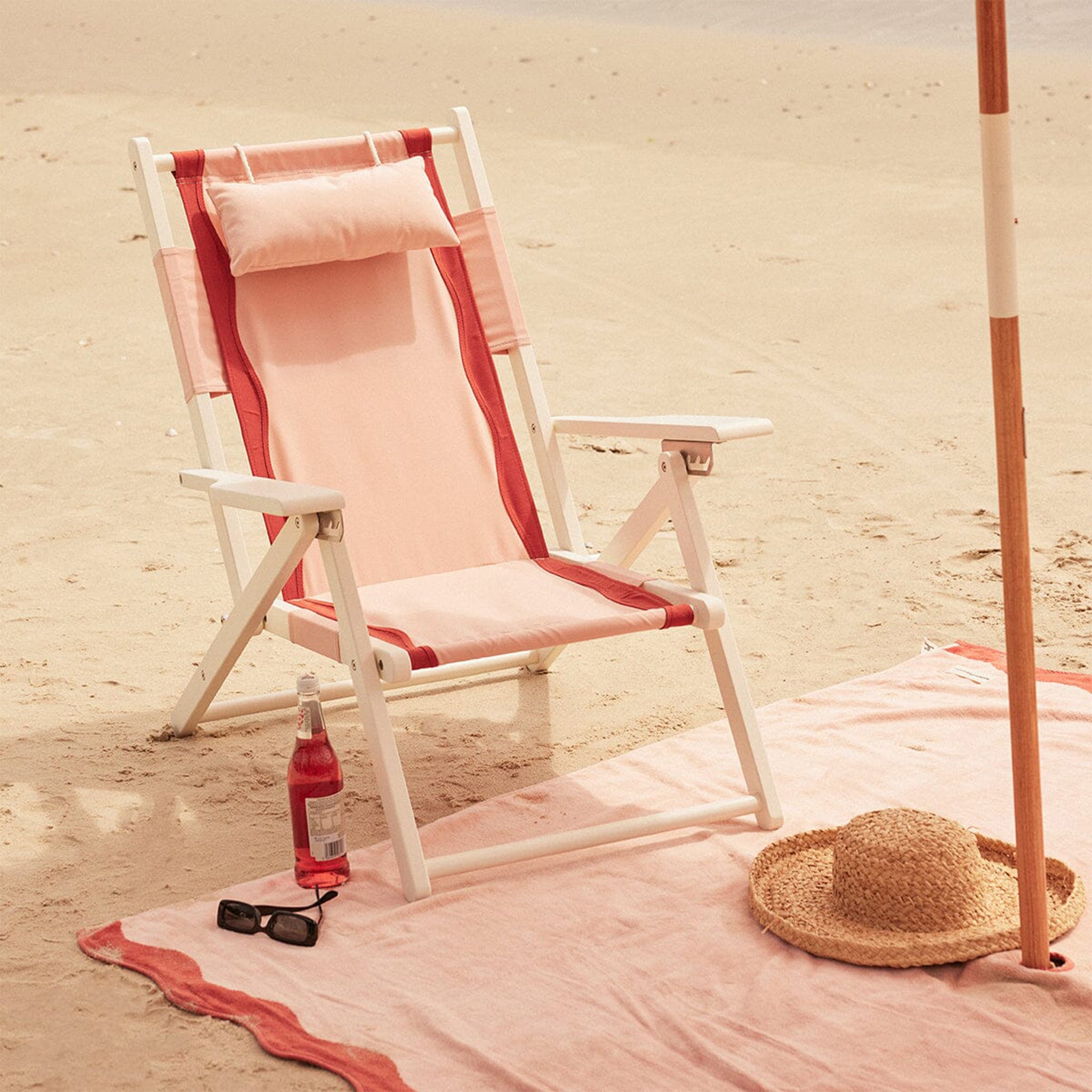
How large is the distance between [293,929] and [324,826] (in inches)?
7.9

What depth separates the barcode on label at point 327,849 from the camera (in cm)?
274

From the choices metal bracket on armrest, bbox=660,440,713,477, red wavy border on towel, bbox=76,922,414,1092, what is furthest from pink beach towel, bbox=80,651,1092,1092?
metal bracket on armrest, bbox=660,440,713,477

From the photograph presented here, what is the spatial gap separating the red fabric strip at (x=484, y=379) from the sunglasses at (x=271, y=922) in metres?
1.07

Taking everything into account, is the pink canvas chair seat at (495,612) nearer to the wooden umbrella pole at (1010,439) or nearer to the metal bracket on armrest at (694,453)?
the metal bracket on armrest at (694,453)

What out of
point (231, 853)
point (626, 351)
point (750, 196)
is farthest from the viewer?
point (750, 196)

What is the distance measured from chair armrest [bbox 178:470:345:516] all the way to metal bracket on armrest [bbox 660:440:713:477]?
0.66 metres

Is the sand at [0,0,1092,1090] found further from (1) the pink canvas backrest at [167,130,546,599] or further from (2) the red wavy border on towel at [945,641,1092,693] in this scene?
(1) the pink canvas backrest at [167,130,546,599]

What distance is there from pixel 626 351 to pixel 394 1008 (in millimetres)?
4425

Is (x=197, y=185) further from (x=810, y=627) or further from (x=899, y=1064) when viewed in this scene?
(x=899, y=1064)

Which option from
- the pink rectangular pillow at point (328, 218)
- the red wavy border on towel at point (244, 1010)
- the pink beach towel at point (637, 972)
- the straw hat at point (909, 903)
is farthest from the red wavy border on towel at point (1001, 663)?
the red wavy border on towel at point (244, 1010)

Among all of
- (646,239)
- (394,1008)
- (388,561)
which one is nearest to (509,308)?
(388,561)

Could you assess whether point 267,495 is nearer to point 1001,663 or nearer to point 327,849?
point 327,849

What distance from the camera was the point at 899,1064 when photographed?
2.21 m

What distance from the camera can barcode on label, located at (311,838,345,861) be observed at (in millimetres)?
2740
